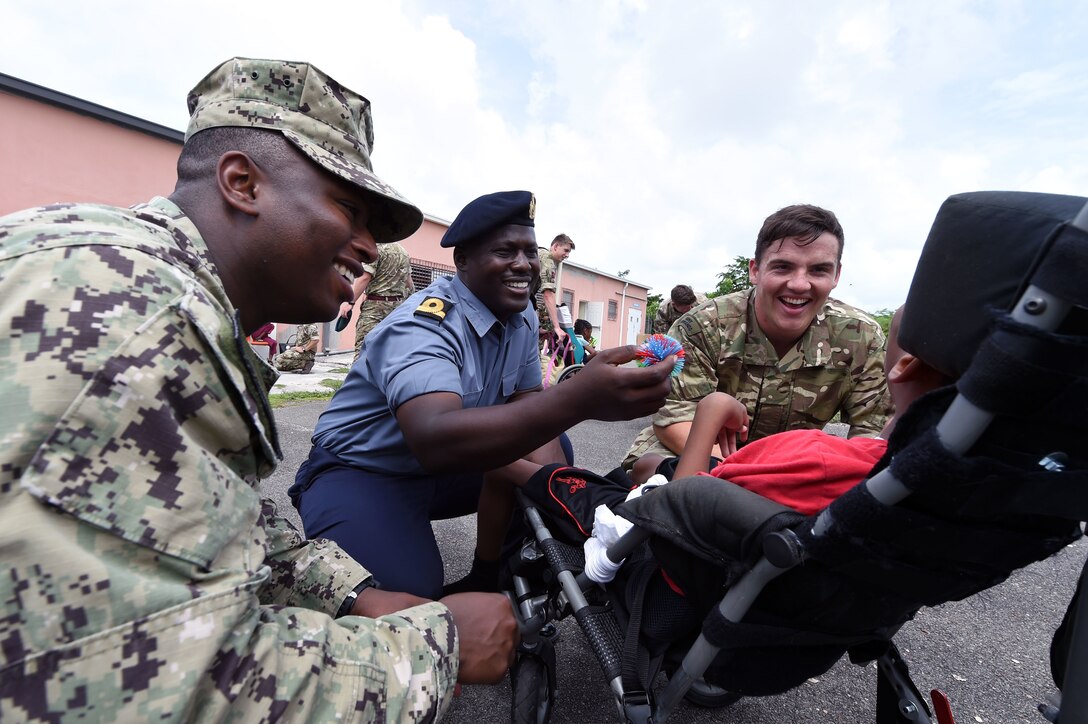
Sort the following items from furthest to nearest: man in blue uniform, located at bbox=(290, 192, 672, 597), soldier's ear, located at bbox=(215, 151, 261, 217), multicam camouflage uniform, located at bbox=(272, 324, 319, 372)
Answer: multicam camouflage uniform, located at bbox=(272, 324, 319, 372)
man in blue uniform, located at bbox=(290, 192, 672, 597)
soldier's ear, located at bbox=(215, 151, 261, 217)

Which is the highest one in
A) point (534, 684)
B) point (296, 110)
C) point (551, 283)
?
point (296, 110)

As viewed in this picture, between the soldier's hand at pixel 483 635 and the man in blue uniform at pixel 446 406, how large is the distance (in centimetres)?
45

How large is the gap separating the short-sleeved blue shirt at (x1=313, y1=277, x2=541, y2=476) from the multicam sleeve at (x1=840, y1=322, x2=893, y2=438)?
154 centimetres

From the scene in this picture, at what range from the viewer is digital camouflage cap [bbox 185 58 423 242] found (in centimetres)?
112

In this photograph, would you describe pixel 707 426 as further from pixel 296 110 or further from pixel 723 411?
pixel 296 110

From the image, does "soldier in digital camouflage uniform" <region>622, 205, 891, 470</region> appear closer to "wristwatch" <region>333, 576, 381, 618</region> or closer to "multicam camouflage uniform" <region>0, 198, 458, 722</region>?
"wristwatch" <region>333, 576, 381, 618</region>

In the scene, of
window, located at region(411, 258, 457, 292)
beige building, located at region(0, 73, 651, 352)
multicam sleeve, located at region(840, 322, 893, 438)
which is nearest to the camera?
multicam sleeve, located at region(840, 322, 893, 438)

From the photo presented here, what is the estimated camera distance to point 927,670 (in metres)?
2.16

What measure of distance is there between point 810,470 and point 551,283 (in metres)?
6.18

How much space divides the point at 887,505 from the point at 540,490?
114 centimetres

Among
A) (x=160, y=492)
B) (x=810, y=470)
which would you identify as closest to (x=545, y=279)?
(x=810, y=470)

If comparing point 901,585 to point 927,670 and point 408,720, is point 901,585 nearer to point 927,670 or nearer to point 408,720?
point 408,720

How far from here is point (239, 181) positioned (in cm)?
104

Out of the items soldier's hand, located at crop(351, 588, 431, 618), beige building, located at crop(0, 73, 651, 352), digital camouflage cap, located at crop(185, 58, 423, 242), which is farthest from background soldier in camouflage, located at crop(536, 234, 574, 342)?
beige building, located at crop(0, 73, 651, 352)
